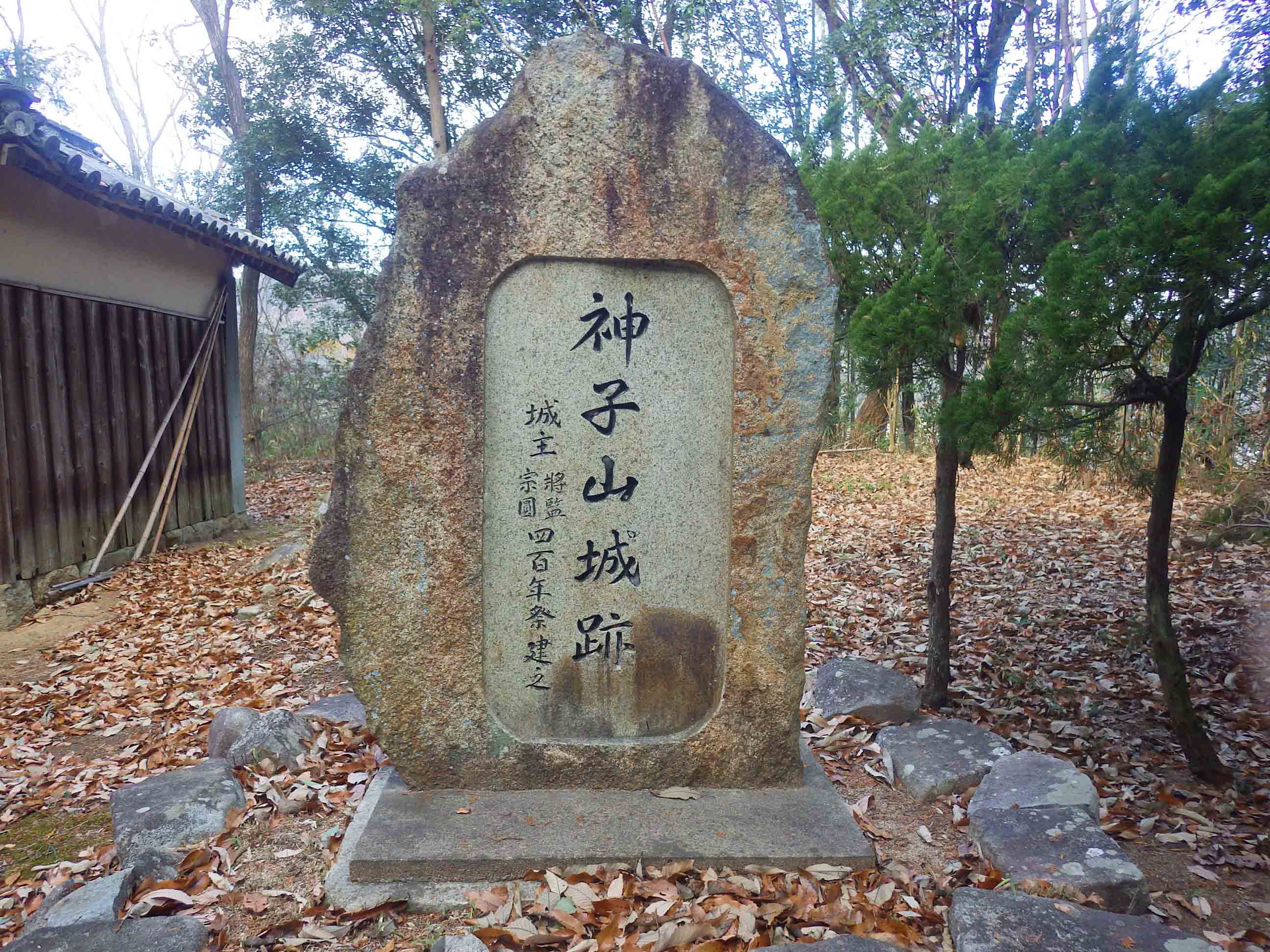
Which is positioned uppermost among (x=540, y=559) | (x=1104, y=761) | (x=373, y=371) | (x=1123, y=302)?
(x=1123, y=302)

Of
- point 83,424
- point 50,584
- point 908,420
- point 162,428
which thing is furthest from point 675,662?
point 908,420

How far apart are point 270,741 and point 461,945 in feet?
6.05

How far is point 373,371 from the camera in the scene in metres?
3.18

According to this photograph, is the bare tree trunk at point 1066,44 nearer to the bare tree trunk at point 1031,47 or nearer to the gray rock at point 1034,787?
the bare tree trunk at point 1031,47

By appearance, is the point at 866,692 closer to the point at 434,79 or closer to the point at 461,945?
the point at 461,945

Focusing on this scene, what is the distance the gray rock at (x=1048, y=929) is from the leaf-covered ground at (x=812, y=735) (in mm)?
180

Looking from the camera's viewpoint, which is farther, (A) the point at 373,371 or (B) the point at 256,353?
(B) the point at 256,353

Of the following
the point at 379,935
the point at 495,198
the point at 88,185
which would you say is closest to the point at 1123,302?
the point at 495,198

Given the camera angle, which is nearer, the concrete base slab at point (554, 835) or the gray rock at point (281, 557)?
the concrete base slab at point (554, 835)

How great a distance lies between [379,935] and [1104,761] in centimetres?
365

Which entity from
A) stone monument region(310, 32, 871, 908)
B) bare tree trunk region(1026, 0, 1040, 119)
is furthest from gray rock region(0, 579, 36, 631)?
bare tree trunk region(1026, 0, 1040, 119)

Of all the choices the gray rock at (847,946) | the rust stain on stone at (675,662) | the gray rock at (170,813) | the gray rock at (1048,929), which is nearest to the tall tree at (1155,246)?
the gray rock at (1048,929)

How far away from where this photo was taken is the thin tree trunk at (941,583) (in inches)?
186

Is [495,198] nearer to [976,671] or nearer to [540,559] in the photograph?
[540,559]
